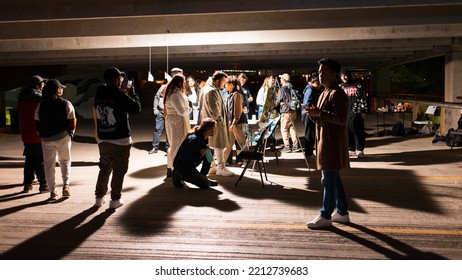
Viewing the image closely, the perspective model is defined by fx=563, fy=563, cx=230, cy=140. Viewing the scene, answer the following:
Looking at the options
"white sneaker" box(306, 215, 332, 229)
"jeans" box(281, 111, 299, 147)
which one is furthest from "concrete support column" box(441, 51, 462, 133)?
"white sneaker" box(306, 215, 332, 229)

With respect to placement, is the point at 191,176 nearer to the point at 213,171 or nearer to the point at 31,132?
the point at 213,171

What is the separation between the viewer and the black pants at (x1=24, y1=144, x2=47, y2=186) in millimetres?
7715

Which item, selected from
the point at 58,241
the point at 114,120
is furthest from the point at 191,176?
the point at 58,241

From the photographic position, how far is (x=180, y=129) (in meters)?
8.27

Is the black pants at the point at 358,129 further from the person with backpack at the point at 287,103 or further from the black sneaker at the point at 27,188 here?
the black sneaker at the point at 27,188

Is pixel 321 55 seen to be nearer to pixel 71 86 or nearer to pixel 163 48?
pixel 163 48

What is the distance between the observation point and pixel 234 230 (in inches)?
221

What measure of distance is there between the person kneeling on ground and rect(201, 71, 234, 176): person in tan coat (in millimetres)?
776

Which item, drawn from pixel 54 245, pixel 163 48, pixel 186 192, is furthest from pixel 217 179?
pixel 163 48

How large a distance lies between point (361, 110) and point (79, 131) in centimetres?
1131

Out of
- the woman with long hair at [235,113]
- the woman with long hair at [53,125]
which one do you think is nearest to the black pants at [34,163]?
the woman with long hair at [53,125]

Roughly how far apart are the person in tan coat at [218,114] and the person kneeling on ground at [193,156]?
0.78 meters

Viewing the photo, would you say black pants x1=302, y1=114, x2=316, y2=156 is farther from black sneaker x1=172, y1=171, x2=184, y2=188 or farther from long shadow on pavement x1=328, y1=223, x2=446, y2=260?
long shadow on pavement x1=328, y1=223, x2=446, y2=260

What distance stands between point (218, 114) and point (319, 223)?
345cm
